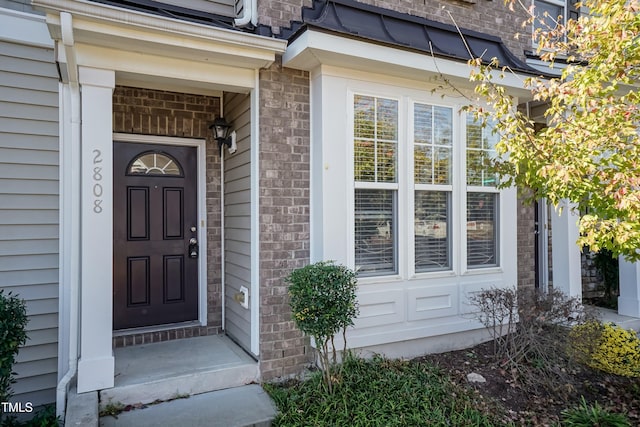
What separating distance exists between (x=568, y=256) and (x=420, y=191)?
2582mm

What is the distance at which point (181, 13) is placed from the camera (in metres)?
3.66

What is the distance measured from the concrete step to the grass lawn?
0.45ft

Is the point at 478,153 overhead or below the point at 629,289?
overhead

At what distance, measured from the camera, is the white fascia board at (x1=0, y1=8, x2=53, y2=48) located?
3.53 m

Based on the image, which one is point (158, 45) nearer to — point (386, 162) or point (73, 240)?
point (73, 240)

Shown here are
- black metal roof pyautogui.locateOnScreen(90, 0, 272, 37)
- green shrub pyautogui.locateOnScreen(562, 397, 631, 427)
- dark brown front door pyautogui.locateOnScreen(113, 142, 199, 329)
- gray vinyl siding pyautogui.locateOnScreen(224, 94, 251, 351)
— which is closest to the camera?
green shrub pyautogui.locateOnScreen(562, 397, 631, 427)

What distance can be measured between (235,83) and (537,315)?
12.0 feet

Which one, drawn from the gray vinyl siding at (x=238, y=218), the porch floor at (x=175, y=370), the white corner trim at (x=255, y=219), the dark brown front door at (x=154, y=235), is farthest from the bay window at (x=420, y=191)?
the dark brown front door at (x=154, y=235)

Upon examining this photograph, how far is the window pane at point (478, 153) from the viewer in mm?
4746

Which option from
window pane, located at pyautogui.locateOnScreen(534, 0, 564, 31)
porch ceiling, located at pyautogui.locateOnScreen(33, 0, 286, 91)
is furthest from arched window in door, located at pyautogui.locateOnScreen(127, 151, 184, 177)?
window pane, located at pyautogui.locateOnScreen(534, 0, 564, 31)

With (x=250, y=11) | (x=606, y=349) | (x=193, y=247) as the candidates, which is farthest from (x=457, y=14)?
(x=193, y=247)

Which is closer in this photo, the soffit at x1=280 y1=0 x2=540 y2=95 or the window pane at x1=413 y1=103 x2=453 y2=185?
the soffit at x1=280 y1=0 x2=540 y2=95

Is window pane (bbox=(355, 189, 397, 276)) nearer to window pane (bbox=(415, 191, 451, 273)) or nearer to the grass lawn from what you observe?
window pane (bbox=(415, 191, 451, 273))

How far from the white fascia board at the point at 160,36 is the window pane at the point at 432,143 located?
174 cm
